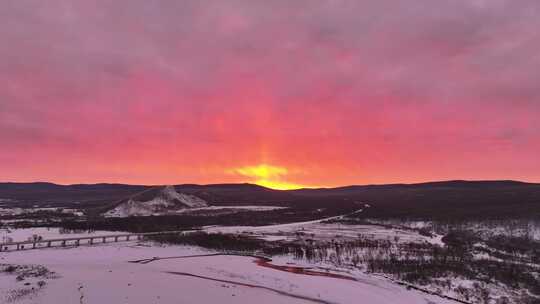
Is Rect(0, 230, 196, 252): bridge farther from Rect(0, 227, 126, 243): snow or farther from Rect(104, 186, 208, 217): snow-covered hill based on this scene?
Rect(104, 186, 208, 217): snow-covered hill

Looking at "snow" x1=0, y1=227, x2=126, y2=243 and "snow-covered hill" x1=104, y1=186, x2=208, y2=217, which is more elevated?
"snow-covered hill" x1=104, y1=186, x2=208, y2=217

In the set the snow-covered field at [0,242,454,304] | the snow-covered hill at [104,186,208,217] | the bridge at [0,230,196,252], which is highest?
the snow-covered hill at [104,186,208,217]

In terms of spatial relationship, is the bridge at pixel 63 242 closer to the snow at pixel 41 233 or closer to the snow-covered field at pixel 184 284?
the snow at pixel 41 233

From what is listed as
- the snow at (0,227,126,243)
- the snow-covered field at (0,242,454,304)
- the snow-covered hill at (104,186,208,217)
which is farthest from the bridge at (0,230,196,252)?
the snow-covered hill at (104,186,208,217)

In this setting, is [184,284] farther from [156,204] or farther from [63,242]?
[156,204]

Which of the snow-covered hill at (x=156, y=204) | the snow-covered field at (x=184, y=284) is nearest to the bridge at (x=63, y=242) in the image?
the snow-covered field at (x=184, y=284)

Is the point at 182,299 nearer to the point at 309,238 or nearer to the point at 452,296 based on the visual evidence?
the point at 452,296
